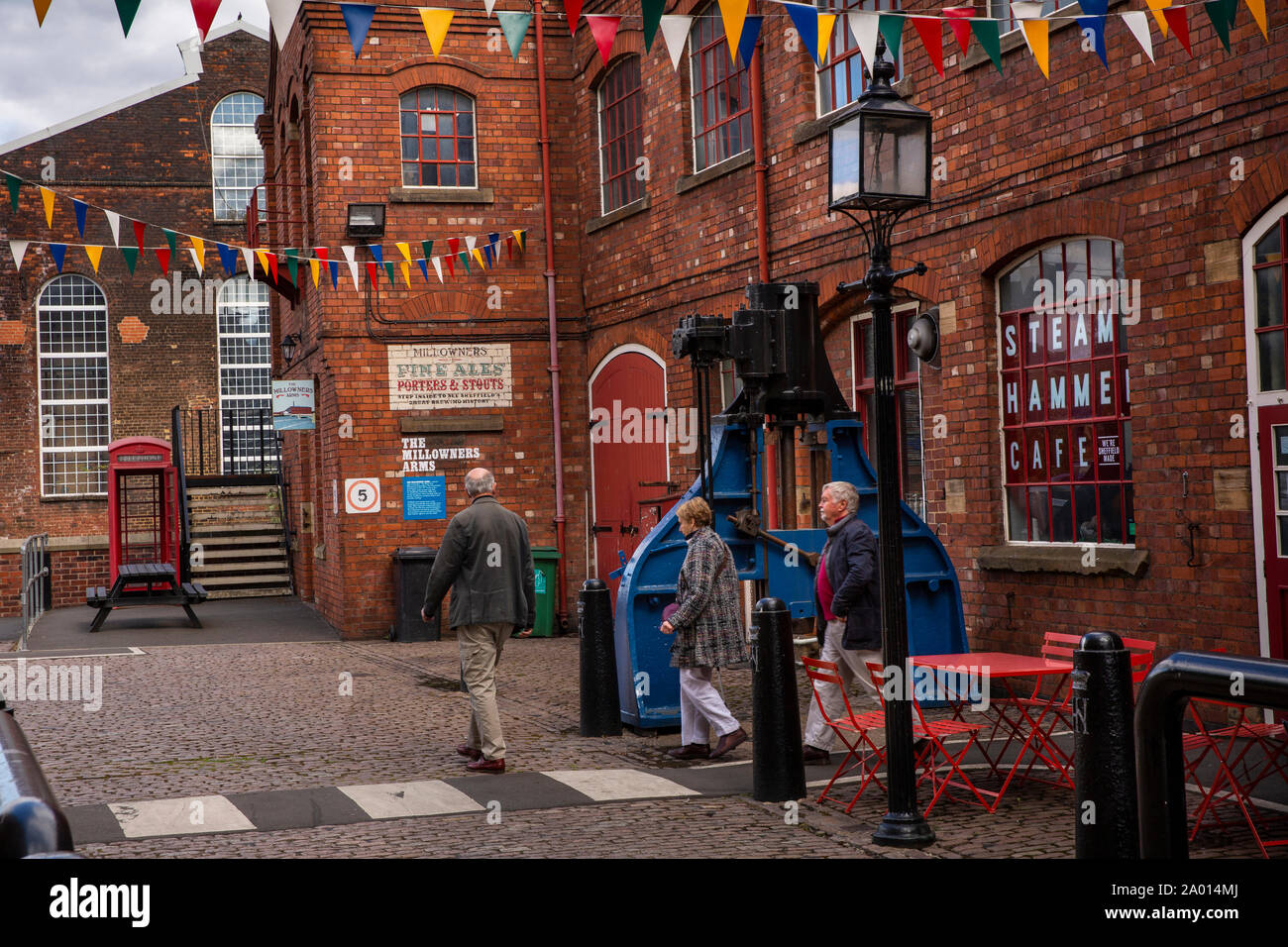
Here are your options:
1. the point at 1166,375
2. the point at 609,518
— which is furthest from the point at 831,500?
the point at 609,518

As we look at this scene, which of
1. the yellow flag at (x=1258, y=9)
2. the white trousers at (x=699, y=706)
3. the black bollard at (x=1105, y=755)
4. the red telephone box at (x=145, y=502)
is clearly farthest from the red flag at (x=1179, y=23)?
the red telephone box at (x=145, y=502)

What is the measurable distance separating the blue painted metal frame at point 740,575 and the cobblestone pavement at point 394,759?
42cm

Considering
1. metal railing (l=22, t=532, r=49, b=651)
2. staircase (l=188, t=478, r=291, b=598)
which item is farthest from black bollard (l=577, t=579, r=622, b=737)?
staircase (l=188, t=478, r=291, b=598)

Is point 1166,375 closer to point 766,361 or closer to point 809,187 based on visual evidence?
point 766,361

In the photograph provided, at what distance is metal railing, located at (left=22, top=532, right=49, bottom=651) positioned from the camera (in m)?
16.2

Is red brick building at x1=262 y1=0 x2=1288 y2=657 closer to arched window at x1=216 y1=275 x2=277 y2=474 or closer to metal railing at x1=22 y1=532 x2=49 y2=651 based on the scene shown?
metal railing at x1=22 y1=532 x2=49 y2=651

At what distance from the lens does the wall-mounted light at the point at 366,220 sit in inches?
634

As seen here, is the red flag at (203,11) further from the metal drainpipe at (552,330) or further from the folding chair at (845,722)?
the metal drainpipe at (552,330)

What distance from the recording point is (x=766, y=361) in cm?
880

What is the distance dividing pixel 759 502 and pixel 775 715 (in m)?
3.09

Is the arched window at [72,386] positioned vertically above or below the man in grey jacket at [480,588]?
above

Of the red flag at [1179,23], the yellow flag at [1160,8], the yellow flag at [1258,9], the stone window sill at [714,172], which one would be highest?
the stone window sill at [714,172]

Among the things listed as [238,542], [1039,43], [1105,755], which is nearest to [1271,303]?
[1039,43]

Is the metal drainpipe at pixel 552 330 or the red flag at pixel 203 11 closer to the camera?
the red flag at pixel 203 11
